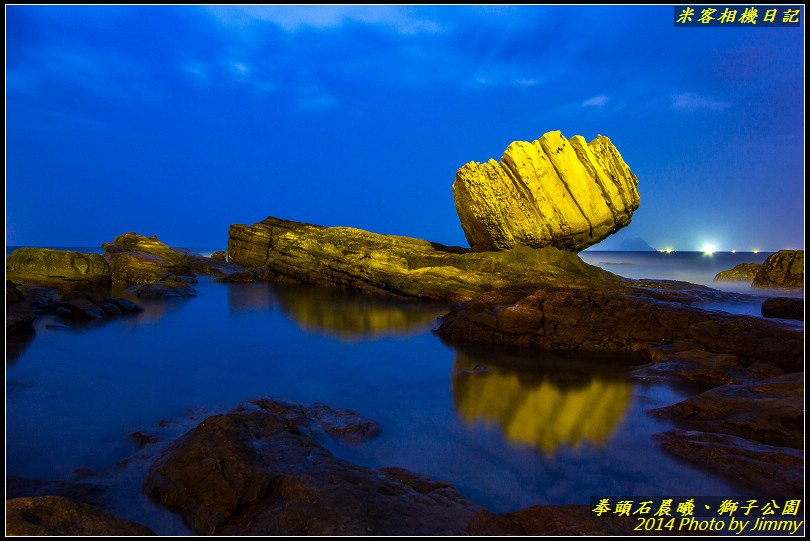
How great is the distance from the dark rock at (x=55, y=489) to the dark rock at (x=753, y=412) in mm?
7903

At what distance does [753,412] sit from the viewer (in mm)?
6117

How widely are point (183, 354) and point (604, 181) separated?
2394cm

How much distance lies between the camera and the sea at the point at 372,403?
495 centimetres

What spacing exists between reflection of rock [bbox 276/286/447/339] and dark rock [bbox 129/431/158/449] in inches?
337

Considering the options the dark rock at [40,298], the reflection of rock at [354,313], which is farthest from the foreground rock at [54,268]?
the reflection of rock at [354,313]

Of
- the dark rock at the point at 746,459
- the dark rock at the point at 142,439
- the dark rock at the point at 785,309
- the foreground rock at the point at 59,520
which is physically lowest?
the dark rock at the point at 142,439

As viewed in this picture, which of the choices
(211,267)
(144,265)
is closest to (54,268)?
(144,265)

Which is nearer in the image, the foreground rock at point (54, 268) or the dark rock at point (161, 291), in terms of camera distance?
the foreground rock at point (54, 268)

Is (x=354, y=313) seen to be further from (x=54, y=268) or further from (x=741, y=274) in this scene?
(x=741, y=274)

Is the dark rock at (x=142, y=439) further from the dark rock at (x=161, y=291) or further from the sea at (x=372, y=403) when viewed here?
the dark rock at (x=161, y=291)

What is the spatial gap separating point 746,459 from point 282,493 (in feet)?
17.6

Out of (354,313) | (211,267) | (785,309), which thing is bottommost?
(354,313)

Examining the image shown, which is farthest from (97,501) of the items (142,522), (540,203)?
(540,203)

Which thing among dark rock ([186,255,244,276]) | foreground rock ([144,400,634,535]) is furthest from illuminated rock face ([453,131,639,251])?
dark rock ([186,255,244,276])
